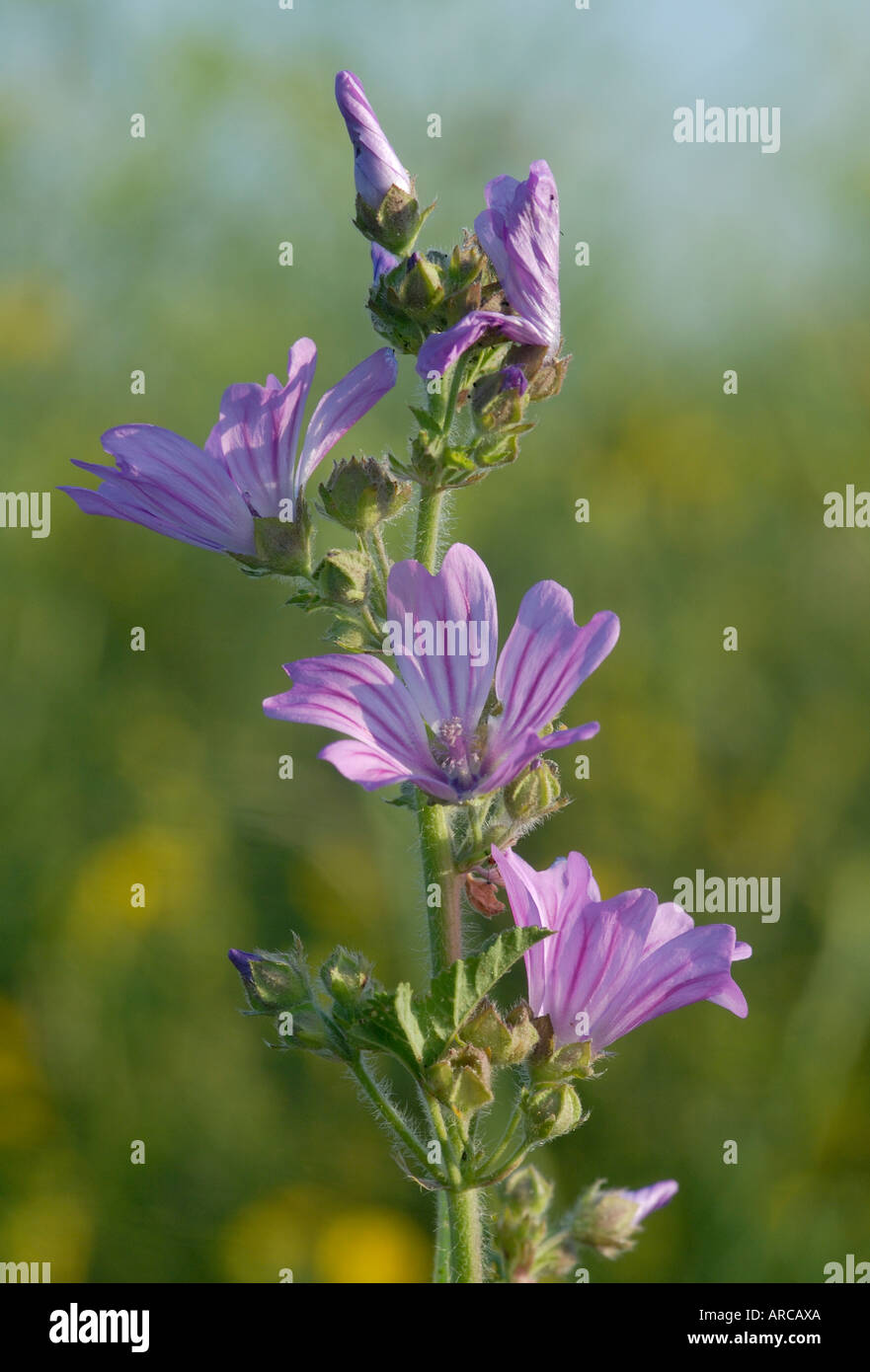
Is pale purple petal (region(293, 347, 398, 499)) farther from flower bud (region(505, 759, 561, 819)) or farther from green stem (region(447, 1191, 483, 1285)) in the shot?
green stem (region(447, 1191, 483, 1285))

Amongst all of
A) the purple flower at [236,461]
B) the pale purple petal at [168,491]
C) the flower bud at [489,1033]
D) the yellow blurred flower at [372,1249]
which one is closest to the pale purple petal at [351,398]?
the purple flower at [236,461]

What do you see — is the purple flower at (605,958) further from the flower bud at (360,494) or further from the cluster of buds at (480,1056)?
the flower bud at (360,494)

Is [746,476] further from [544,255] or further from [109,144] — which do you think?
[544,255]

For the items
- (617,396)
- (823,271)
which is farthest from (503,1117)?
(823,271)

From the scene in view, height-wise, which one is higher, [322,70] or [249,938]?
[322,70]

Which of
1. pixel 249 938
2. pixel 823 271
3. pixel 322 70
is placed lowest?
pixel 249 938

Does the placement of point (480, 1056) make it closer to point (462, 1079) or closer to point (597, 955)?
point (462, 1079)
